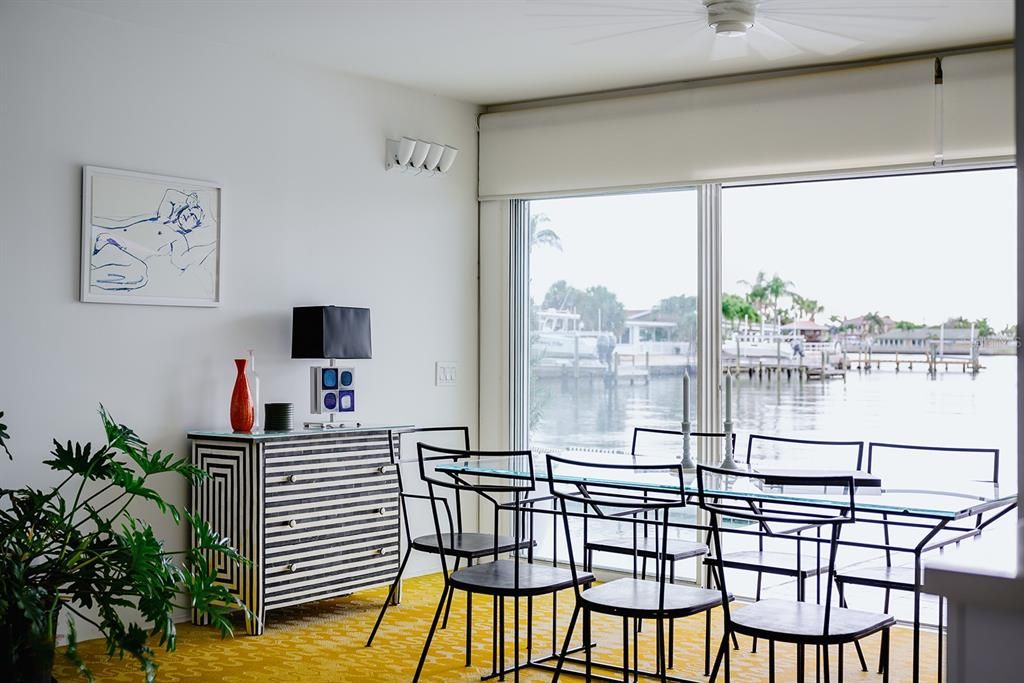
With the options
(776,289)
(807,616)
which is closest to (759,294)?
(776,289)

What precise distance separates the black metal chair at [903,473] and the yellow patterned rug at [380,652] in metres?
0.41

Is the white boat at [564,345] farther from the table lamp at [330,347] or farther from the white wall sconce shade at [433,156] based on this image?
the table lamp at [330,347]

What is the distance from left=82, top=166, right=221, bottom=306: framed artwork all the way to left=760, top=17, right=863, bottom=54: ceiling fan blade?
2.70 metres

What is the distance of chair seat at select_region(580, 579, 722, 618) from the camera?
353cm

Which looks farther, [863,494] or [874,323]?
[874,323]

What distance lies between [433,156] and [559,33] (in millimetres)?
1464

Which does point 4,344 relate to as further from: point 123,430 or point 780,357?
point 780,357

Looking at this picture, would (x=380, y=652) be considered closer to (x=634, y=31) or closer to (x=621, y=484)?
(x=621, y=484)

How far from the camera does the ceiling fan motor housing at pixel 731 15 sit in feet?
15.0

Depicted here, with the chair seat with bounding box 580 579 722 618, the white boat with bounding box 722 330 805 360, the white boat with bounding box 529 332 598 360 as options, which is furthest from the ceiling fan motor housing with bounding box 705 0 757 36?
the chair seat with bounding box 580 579 722 618

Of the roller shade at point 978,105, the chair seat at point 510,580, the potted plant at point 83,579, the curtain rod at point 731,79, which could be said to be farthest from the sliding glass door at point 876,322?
the potted plant at point 83,579

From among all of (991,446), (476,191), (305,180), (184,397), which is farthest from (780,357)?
(184,397)

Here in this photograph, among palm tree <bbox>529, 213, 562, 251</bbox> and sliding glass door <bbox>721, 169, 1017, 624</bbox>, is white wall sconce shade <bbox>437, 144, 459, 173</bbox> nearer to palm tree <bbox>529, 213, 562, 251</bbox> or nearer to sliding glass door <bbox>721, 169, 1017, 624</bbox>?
palm tree <bbox>529, 213, 562, 251</bbox>

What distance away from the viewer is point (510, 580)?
3961mm
